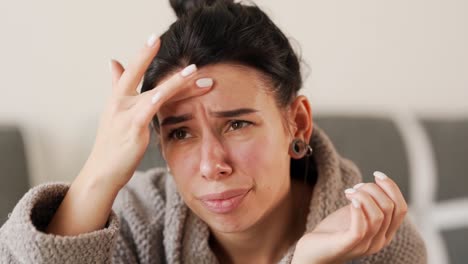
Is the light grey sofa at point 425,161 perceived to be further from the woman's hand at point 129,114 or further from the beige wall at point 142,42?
the woman's hand at point 129,114

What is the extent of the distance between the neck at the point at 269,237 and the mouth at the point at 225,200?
18cm

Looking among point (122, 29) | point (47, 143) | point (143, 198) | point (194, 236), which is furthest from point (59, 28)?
point (194, 236)

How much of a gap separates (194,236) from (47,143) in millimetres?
635

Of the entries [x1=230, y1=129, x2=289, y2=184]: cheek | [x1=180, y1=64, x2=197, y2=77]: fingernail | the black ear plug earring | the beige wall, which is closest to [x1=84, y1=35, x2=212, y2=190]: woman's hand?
[x1=180, y1=64, x2=197, y2=77]: fingernail

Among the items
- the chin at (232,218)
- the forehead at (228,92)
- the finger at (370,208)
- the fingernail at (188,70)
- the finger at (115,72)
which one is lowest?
the chin at (232,218)

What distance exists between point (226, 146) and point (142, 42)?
74 centimetres

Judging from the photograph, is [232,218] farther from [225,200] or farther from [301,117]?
[301,117]

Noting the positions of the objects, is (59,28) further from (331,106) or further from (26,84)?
(331,106)

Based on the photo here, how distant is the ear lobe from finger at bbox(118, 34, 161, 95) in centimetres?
27

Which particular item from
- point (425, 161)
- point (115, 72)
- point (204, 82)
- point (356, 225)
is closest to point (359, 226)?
point (356, 225)

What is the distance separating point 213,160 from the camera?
869 mm

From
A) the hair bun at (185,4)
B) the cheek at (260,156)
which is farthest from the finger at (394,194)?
the hair bun at (185,4)

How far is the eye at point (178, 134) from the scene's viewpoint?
0.92 meters

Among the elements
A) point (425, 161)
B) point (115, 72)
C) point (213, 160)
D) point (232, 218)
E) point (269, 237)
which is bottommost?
point (425, 161)
